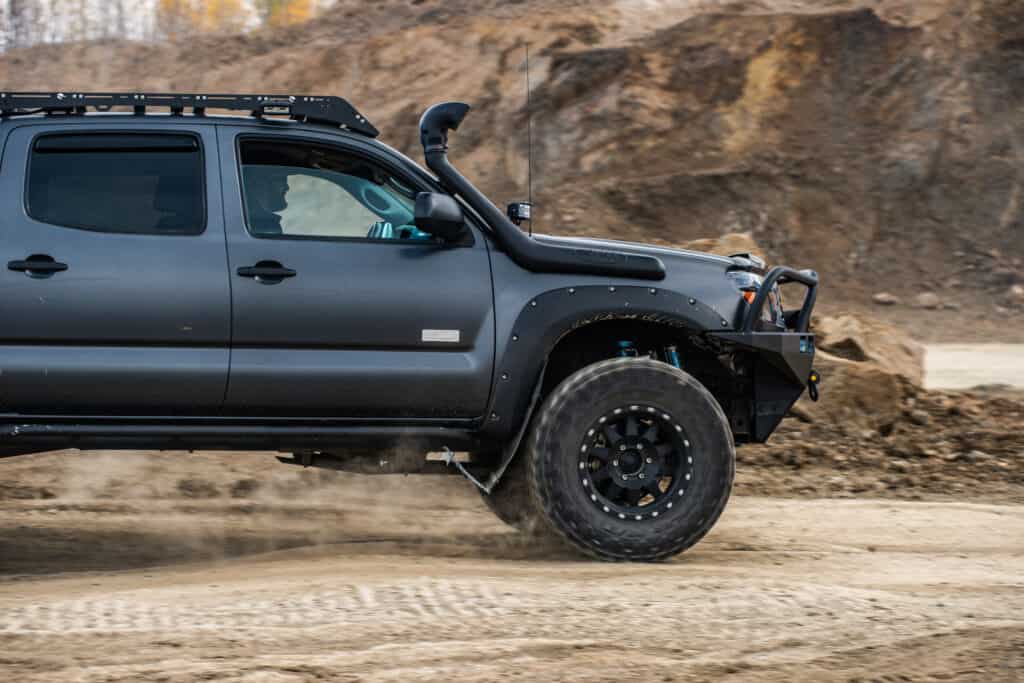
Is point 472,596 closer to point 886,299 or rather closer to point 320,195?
point 320,195

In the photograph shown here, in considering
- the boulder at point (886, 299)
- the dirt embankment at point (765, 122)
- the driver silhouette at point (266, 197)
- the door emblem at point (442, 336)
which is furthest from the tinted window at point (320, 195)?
the boulder at point (886, 299)

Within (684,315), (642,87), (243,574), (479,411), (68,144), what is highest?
(642,87)

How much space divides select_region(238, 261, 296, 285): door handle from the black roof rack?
0.66 metres

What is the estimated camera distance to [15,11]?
98.7 ft

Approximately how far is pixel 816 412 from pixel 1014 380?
4.77 meters

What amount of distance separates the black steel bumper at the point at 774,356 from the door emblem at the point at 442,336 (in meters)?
1.16

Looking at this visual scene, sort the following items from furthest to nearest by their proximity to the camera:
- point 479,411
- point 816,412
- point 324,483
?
point 816,412 < point 324,483 < point 479,411

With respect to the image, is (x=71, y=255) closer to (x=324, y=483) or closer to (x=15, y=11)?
(x=324, y=483)

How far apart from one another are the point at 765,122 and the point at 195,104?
18397 millimetres

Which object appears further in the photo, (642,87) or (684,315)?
(642,87)

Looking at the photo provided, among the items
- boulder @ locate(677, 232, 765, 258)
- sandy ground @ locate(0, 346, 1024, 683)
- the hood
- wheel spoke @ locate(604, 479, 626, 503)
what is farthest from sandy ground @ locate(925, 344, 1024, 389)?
wheel spoke @ locate(604, 479, 626, 503)

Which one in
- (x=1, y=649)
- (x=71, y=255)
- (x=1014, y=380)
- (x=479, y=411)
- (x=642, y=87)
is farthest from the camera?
(x=642, y=87)

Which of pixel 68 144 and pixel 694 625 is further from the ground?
pixel 68 144

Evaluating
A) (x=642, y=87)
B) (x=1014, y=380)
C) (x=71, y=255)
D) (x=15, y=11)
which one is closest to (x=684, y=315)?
(x=71, y=255)
